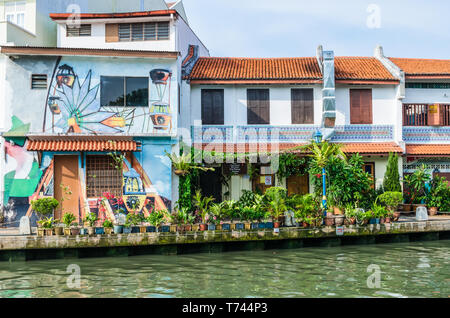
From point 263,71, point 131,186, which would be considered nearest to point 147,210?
point 131,186

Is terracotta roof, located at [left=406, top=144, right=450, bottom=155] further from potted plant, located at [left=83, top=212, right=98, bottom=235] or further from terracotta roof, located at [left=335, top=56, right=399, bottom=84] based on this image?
potted plant, located at [left=83, top=212, right=98, bottom=235]

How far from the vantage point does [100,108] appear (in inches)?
672

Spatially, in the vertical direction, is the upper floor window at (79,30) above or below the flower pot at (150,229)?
above

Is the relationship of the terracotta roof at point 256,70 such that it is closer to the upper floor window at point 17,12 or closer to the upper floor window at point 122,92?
the upper floor window at point 122,92

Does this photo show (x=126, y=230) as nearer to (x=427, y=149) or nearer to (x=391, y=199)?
(x=391, y=199)

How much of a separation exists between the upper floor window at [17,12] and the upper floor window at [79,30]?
286 cm

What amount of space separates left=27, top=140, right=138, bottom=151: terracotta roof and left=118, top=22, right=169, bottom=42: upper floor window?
4.91 metres

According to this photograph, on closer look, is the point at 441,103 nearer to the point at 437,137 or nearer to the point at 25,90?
the point at 437,137

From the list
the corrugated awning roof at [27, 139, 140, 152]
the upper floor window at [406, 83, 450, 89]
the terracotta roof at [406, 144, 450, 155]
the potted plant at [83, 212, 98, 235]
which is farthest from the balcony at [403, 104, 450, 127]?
the potted plant at [83, 212, 98, 235]

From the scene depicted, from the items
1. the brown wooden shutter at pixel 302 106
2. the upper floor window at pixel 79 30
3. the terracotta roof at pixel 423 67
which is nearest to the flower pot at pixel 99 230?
the upper floor window at pixel 79 30

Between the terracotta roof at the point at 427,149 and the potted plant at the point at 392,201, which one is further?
the terracotta roof at the point at 427,149

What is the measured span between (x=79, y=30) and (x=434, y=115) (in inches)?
635

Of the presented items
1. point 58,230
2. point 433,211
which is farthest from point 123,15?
point 433,211

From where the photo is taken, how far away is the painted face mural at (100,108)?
1689cm
